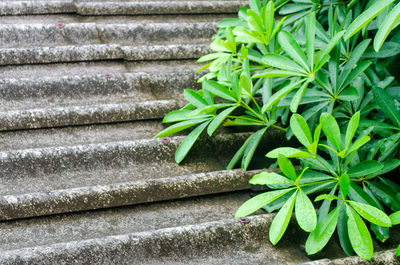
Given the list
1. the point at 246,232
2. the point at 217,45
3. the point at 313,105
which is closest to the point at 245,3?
the point at 217,45

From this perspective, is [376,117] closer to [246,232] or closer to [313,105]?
[313,105]

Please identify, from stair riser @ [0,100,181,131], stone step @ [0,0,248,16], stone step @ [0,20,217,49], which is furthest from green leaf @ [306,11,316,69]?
stone step @ [0,0,248,16]

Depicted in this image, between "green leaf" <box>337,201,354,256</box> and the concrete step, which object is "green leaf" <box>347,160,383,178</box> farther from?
the concrete step

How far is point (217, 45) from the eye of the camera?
5.63 feet

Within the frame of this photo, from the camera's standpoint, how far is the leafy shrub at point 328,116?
3.92ft

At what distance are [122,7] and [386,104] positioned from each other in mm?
1322

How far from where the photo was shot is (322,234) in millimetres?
1207

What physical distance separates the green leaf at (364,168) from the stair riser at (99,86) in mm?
776

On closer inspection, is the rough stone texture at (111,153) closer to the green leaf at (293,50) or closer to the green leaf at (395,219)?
→ the green leaf at (395,219)

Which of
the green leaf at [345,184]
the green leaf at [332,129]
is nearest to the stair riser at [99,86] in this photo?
the green leaf at [332,129]

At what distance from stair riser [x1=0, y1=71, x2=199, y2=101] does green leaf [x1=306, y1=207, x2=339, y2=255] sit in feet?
2.70

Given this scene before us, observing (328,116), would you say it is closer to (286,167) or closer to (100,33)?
(286,167)

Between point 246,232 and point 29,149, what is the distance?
2.31ft

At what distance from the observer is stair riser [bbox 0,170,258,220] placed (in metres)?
1.26
